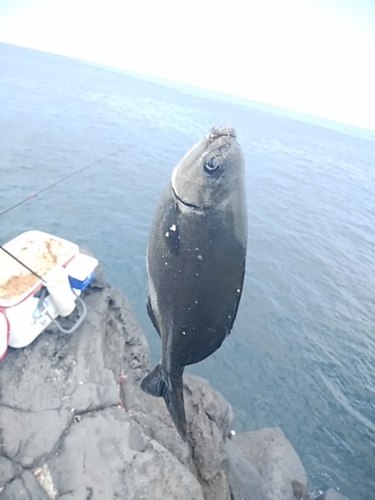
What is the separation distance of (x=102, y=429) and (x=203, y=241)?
8.87 feet

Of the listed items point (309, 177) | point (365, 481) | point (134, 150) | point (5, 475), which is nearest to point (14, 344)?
point (5, 475)

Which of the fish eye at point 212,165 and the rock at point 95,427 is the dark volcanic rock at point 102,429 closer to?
the rock at point 95,427

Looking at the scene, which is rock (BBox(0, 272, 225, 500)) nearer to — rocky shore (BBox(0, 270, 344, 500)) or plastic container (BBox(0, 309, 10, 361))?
rocky shore (BBox(0, 270, 344, 500))

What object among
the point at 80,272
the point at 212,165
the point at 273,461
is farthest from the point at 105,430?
the point at 273,461

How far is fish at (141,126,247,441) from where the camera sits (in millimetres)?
2191

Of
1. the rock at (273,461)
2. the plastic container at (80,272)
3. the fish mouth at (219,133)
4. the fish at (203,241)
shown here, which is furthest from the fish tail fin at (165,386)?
the rock at (273,461)

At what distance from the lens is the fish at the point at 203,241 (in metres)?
2.19

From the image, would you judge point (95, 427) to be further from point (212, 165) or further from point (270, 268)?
point (270, 268)

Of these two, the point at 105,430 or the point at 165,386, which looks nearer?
the point at 165,386

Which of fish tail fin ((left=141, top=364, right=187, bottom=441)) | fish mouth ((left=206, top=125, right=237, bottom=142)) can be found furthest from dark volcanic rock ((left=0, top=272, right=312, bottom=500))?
fish mouth ((left=206, top=125, right=237, bottom=142))

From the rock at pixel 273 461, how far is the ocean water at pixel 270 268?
3.13 ft

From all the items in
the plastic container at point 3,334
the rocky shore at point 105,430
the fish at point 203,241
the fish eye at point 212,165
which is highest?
the fish eye at point 212,165

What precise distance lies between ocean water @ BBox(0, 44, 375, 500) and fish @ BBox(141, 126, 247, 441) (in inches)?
30.4

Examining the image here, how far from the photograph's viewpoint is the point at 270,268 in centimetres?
1266
